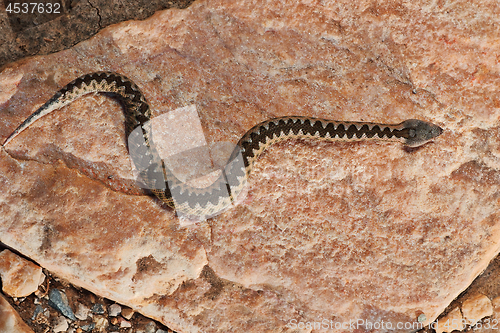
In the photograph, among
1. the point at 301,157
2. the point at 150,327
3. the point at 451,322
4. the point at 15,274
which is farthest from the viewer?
the point at 451,322

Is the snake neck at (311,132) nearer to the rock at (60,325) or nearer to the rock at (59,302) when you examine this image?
the rock at (59,302)

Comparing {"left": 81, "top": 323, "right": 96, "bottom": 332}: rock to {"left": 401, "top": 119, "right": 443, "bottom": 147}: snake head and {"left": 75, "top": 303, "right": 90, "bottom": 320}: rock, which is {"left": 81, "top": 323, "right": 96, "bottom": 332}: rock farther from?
{"left": 401, "top": 119, "right": 443, "bottom": 147}: snake head

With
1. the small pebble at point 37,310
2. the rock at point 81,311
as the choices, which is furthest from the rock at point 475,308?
the small pebble at point 37,310

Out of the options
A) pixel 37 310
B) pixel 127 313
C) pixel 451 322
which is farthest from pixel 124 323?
pixel 451 322

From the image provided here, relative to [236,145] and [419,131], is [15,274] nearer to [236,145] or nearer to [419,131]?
[236,145]

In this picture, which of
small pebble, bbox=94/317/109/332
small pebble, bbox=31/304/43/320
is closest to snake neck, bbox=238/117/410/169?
small pebble, bbox=94/317/109/332

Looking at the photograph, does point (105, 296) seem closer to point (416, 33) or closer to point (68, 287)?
point (68, 287)

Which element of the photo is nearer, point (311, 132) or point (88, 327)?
point (311, 132)
